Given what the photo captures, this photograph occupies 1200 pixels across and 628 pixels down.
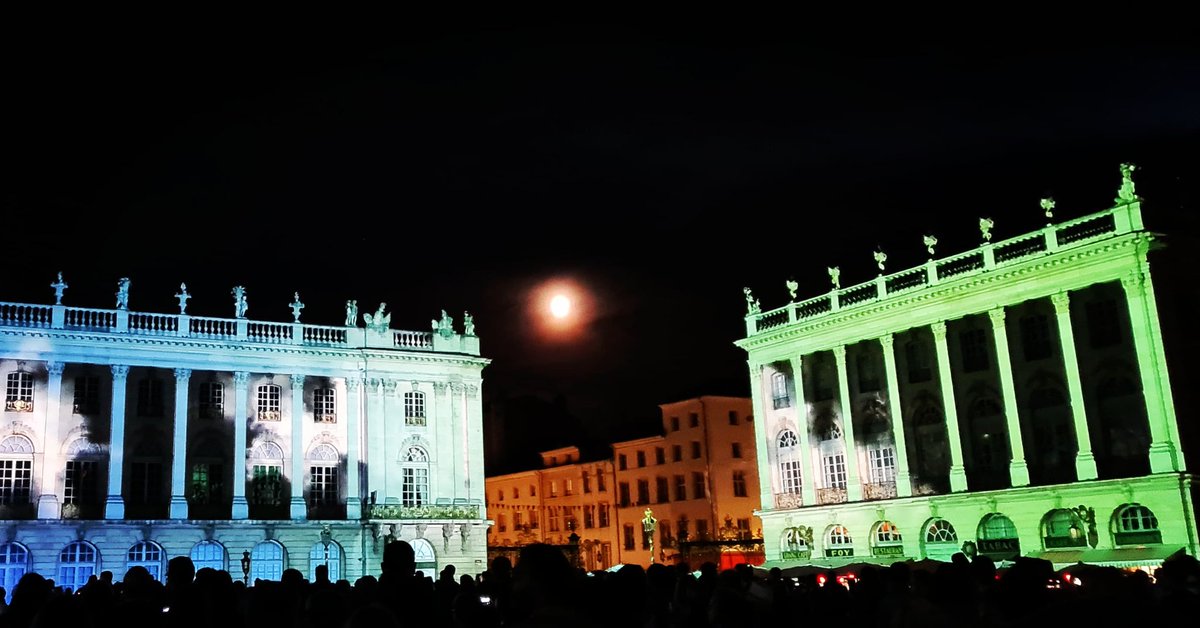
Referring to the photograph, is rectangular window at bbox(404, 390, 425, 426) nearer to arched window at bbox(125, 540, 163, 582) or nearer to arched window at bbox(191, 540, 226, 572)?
arched window at bbox(191, 540, 226, 572)

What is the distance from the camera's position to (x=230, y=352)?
61.3m

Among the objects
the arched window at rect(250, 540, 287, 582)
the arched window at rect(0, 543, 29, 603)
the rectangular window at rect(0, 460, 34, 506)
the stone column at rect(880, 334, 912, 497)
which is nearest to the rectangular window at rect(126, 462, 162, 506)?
the rectangular window at rect(0, 460, 34, 506)

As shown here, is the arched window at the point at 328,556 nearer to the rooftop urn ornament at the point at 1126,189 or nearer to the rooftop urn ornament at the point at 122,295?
the rooftop urn ornament at the point at 122,295

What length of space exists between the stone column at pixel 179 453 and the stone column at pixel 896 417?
3624cm

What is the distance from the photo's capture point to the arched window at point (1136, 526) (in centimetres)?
4822

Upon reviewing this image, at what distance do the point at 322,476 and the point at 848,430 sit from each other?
2861 centimetres

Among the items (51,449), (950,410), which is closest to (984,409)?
(950,410)

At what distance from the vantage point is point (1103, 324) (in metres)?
51.9

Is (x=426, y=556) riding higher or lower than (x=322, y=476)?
lower

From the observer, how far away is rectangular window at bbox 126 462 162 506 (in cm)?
5744

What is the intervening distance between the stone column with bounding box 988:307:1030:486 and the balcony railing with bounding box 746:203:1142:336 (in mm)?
2920

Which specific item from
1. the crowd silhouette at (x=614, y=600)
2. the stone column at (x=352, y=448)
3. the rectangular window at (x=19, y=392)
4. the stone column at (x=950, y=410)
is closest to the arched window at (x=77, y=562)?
the rectangular window at (x=19, y=392)

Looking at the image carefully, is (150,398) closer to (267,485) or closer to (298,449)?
(267,485)

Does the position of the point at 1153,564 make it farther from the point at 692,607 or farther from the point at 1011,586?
the point at 1011,586
